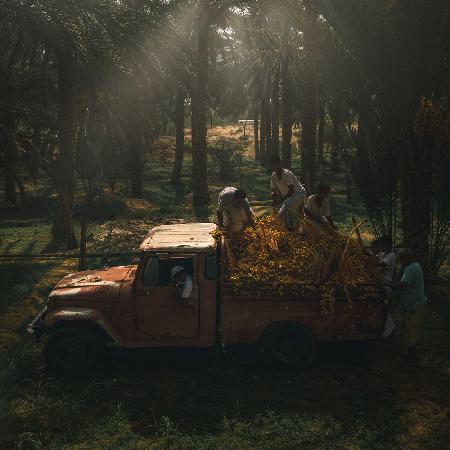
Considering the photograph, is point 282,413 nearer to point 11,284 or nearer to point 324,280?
point 324,280

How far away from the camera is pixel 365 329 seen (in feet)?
25.9

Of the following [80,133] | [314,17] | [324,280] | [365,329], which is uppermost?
[314,17]

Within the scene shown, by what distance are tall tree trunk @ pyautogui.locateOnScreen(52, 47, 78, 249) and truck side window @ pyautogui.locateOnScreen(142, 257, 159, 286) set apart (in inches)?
407

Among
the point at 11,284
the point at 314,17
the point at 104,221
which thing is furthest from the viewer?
the point at 104,221

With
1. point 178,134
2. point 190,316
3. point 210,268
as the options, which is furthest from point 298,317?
point 178,134

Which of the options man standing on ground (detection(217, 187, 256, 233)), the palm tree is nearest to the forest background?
the palm tree

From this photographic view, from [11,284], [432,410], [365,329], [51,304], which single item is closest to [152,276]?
[51,304]

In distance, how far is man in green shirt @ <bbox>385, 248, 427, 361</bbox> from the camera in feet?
26.4

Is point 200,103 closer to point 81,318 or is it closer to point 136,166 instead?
point 136,166

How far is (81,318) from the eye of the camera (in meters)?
7.79

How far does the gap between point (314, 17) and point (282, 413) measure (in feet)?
27.4

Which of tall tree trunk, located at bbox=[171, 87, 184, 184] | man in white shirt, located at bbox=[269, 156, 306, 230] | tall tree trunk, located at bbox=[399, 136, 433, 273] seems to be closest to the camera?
man in white shirt, located at bbox=[269, 156, 306, 230]

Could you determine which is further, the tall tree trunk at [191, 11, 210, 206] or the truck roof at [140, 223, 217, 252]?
the tall tree trunk at [191, 11, 210, 206]

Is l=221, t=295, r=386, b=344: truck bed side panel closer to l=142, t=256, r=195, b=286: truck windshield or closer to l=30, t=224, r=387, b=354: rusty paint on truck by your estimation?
l=30, t=224, r=387, b=354: rusty paint on truck
